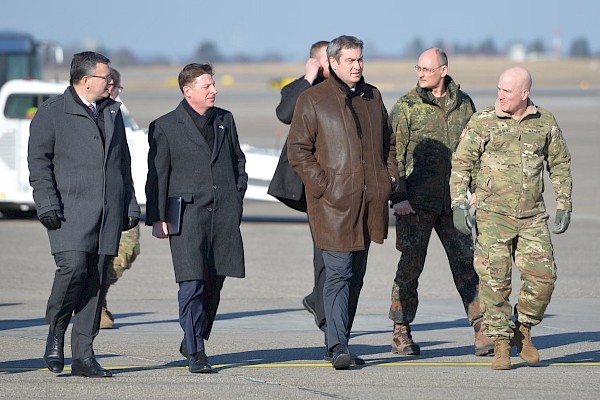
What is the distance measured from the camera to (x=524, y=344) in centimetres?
864

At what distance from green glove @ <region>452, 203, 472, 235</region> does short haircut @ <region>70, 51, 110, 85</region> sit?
2281mm

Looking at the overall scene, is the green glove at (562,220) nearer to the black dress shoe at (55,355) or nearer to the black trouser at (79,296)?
the black trouser at (79,296)

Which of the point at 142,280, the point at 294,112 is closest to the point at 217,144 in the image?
the point at 294,112

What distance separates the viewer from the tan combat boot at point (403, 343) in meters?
9.12

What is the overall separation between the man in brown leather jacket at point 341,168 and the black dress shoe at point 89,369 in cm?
139

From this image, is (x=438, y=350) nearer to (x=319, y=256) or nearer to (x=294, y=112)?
(x=319, y=256)

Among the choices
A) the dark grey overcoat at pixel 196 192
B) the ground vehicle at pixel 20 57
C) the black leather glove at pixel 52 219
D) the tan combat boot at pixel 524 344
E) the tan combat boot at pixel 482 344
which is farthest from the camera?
the ground vehicle at pixel 20 57

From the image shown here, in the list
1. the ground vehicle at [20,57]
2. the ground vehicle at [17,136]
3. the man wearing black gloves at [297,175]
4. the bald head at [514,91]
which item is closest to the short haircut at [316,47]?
the man wearing black gloves at [297,175]

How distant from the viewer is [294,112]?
8664 mm

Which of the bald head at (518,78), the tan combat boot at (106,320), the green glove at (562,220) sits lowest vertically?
the tan combat boot at (106,320)

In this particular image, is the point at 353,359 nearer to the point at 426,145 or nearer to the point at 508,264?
the point at 508,264

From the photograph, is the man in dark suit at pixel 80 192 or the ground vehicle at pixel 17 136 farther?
the ground vehicle at pixel 17 136

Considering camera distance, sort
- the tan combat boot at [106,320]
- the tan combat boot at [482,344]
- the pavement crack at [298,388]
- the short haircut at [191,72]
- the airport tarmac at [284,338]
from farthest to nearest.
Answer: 1. the tan combat boot at [106,320]
2. the tan combat boot at [482,344]
3. the short haircut at [191,72]
4. the airport tarmac at [284,338]
5. the pavement crack at [298,388]

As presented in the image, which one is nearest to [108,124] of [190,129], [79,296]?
[190,129]
